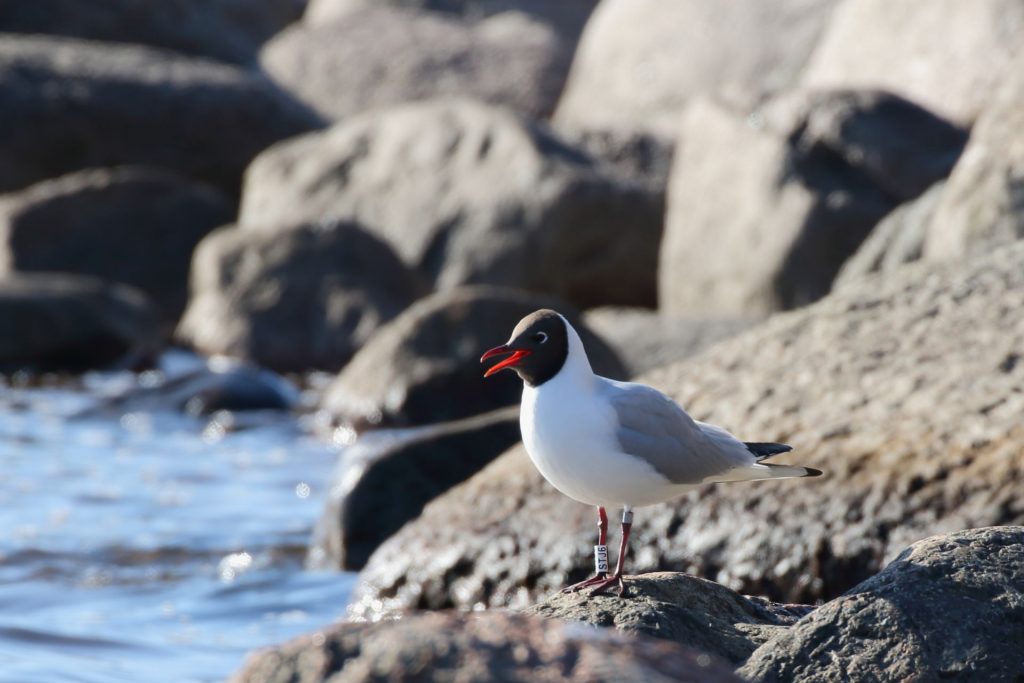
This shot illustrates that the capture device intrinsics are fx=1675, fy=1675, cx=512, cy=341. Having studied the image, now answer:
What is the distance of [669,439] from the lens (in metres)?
4.63

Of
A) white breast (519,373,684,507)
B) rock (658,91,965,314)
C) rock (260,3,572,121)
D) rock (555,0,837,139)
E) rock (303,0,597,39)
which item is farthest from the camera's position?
rock (303,0,597,39)

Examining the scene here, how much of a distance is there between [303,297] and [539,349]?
9.50m

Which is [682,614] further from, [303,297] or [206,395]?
[303,297]

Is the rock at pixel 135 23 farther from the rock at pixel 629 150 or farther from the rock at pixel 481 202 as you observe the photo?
the rock at pixel 629 150

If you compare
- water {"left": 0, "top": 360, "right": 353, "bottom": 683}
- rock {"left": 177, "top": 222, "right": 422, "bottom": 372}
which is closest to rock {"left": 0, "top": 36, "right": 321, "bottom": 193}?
rock {"left": 177, "top": 222, "right": 422, "bottom": 372}

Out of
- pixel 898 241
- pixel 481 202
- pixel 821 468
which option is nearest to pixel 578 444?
pixel 821 468

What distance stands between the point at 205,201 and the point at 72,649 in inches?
388

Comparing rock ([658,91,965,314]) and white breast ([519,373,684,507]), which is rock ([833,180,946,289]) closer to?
rock ([658,91,965,314])

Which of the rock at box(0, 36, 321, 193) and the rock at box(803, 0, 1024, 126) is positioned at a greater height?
the rock at box(0, 36, 321, 193)

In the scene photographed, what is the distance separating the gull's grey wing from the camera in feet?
14.9

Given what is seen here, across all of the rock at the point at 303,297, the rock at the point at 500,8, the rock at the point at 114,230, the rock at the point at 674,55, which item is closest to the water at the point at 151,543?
the rock at the point at 303,297

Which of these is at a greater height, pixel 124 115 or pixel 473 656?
pixel 124 115

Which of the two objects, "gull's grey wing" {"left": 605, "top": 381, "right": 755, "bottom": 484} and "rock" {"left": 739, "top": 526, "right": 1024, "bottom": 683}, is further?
"gull's grey wing" {"left": 605, "top": 381, "right": 755, "bottom": 484}

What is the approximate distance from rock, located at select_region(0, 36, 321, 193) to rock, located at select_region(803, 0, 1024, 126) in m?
6.16
